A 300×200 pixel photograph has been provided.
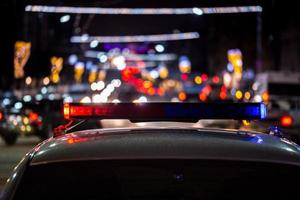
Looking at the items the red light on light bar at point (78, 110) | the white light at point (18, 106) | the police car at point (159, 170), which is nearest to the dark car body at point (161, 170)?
the police car at point (159, 170)

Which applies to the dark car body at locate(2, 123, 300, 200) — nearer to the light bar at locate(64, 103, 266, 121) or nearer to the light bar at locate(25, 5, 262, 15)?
the light bar at locate(64, 103, 266, 121)

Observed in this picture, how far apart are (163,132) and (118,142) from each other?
454mm

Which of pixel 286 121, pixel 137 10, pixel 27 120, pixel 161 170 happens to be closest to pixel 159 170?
pixel 161 170

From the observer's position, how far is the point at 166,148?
3.53 meters

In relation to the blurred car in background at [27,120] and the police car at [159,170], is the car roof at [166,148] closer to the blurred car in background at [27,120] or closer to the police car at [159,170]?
the police car at [159,170]

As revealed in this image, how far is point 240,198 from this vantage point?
351 cm

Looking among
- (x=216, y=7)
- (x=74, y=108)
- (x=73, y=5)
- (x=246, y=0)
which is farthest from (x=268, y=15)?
(x=74, y=108)

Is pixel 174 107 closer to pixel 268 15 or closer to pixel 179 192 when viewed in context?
pixel 179 192

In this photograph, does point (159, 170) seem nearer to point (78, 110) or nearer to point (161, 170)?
point (161, 170)

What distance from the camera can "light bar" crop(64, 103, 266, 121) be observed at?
474 cm

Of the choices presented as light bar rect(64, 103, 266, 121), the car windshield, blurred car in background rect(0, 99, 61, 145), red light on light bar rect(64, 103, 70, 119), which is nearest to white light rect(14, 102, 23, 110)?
blurred car in background rect(0, 99, 61, 145)

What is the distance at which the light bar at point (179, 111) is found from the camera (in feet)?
15.6

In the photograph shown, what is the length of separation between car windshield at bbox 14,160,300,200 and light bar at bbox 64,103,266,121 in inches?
44.6

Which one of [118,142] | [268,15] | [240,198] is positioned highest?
[268,15]
